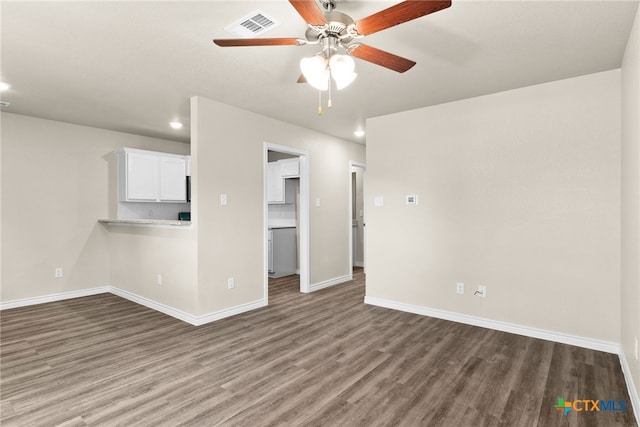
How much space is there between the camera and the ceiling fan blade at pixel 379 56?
184cm

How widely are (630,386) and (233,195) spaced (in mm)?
3681

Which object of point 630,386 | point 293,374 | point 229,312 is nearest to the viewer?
point 630,386

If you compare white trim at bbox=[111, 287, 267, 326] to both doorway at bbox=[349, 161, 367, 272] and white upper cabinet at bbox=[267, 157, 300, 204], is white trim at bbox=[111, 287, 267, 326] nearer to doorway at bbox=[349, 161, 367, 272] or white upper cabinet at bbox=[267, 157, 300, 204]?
white upper cabinet at bbox=[267, 157, 300, 204]

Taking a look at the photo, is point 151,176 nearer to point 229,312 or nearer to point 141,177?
point 141,177

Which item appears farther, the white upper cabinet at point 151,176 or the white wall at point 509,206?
the white upper cabinet at point 151,176

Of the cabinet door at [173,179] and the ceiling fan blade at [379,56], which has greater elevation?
the ceiling fan blade at [379,56]

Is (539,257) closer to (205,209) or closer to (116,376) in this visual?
(205,209)

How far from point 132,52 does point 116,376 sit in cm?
237

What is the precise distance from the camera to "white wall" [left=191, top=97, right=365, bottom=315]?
11.8ft

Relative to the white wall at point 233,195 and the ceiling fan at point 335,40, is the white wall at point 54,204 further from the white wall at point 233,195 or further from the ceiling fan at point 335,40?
the ceiling fan at point 335,40

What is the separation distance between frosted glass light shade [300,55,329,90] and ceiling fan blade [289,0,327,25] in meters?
0.19

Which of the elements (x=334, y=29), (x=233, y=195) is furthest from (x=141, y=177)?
(x=334, y=29)

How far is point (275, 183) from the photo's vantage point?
634 cm

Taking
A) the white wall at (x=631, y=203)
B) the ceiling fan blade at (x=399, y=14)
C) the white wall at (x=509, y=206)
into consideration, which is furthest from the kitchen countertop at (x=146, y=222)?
the white wall at (x=631, y=203)
